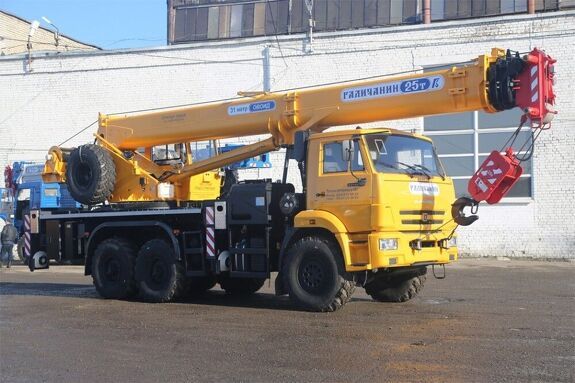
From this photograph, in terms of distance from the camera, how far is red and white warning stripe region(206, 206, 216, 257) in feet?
38.1

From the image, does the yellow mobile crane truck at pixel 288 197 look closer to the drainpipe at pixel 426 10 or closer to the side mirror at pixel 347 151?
the side mirror at pixel 347 151

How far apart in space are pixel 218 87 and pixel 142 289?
13260 millimetres

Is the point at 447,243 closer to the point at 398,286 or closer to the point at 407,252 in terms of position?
the point at 407,252

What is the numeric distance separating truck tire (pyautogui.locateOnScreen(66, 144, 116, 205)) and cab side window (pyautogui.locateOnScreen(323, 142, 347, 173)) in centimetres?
471

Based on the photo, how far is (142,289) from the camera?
1230 cm

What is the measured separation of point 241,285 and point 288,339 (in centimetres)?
498

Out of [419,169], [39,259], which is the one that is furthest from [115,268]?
[419,169]

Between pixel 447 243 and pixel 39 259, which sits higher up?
pixel 447 243

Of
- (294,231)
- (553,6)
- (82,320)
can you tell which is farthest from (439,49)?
(82,320)

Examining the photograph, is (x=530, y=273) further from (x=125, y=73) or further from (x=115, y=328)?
(x=125, y=73)

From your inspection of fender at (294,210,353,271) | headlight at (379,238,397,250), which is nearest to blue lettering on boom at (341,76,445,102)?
fender at (294,210,353,271)

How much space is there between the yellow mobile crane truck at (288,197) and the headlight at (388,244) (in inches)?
0.8

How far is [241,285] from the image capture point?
13258 millimetres

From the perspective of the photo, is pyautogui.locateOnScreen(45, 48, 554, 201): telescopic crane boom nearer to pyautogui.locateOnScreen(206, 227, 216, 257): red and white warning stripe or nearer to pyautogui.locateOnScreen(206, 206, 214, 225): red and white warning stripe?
pyautogui.locateOnScreen(206, 206, 214, 225): red and white warning stripe
